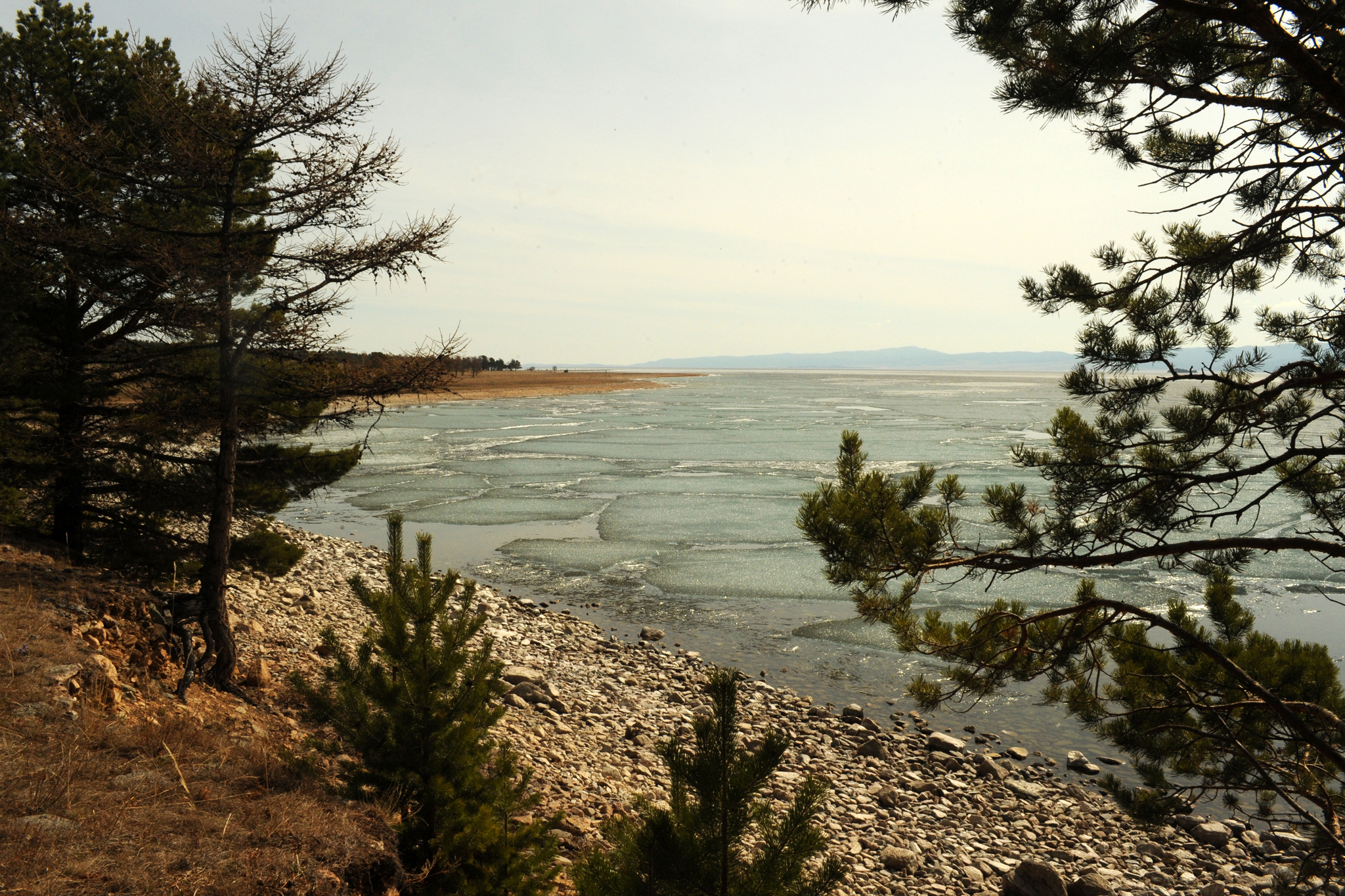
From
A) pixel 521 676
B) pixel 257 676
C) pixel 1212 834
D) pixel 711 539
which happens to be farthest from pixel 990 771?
pixel 711 539

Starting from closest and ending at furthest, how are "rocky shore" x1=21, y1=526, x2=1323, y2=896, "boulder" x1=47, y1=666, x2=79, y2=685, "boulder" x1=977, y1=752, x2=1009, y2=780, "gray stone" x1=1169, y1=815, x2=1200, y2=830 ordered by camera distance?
1. "boulder" x1=47, y1=666, x2=79, y2=685
2. "rocky shore" x1=21, y1=526, x2=1323, y2=896
3. "gray stone" x1=1169, y1=815, x2=1200, y2=830
4. "boulder" x1=977, y1=752, x2=1009, y2=780

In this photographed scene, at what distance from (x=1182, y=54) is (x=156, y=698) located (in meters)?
9.16

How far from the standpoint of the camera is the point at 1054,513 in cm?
585

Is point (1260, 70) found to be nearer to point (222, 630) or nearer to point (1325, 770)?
point (1325, 770)

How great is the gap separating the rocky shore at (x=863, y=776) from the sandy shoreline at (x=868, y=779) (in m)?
0.02

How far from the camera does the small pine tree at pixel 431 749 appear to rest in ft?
14.0

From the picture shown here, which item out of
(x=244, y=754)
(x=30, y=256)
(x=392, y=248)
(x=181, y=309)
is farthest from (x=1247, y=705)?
(x=30, y=256)

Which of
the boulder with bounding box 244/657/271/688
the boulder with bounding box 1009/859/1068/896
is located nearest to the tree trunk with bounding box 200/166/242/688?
the boulder with bounding box 244/657/271/688

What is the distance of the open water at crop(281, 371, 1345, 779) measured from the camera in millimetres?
11406

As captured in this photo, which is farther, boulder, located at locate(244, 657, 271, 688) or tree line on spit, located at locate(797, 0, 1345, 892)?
boulder, located at locate(244, 657, 271, 688)

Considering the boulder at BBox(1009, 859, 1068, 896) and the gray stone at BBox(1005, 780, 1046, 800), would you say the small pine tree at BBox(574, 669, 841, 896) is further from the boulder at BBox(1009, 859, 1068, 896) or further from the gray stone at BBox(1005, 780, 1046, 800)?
the gray stone at BBox(1005, 780, 1046, 800)

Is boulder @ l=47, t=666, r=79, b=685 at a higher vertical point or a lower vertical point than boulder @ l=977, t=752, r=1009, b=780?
higher

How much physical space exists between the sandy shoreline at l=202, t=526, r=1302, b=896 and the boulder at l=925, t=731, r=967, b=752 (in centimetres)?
2

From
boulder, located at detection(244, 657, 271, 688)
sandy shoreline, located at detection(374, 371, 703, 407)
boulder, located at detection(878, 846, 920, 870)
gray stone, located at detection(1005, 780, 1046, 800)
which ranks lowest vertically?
gray stone, located at detection(1005, 780, 1046, 800)
